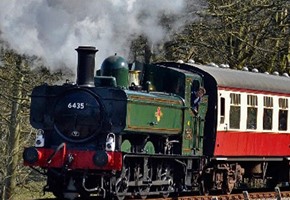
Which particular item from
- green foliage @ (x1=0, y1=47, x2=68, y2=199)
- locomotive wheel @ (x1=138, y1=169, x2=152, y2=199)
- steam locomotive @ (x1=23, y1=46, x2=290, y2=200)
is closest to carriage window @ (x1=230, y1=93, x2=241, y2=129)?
steam locomotive @ (x1=23, y1=46, x2=290, y2=200)

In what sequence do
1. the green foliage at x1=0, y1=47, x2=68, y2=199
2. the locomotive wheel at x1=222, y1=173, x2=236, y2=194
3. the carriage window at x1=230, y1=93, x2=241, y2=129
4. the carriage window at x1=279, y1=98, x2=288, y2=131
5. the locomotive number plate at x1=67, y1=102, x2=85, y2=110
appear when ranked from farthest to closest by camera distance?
the green foliage at x1=0, y1=47, x2=68, y2=199, the carriage window at x1=279, y1=98, x2=288, y2=131, the locomotive wheel at x1=222, y1=173, x2=236, y2=194, the carriage window at x1=230, y1=93, x2=241, y2=129, the locomotive number plate at x1=67, y1=102, x2=85, y2=110

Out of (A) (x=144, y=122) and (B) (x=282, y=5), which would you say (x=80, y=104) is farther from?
(B) (x=282, y=5)

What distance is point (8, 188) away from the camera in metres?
26.0

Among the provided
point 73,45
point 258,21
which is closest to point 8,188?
point 258,21

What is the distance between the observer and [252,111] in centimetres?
1780

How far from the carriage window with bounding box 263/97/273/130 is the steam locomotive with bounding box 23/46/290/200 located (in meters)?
A: 0.03

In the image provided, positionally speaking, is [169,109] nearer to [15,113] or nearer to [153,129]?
[153,129]

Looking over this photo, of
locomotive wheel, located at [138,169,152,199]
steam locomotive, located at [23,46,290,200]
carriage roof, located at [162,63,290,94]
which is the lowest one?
locomotive wheel, located at [138,169,152,199]

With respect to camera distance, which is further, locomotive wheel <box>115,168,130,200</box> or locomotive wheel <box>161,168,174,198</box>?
locomotive wheel <box>161,168,174,198</box>

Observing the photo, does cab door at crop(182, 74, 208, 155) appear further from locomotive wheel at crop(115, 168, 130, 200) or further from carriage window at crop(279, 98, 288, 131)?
carriage window at crop(279, 98, 288, 131)

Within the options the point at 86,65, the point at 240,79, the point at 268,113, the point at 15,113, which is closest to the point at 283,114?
the point at 268,113

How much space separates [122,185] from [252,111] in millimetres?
4629

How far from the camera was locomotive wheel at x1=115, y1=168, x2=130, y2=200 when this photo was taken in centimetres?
1423

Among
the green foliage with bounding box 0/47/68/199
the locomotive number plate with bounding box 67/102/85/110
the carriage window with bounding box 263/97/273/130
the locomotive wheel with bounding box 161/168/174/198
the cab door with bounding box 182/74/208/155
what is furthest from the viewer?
the green foliage with bounding box 0/47/68/199
